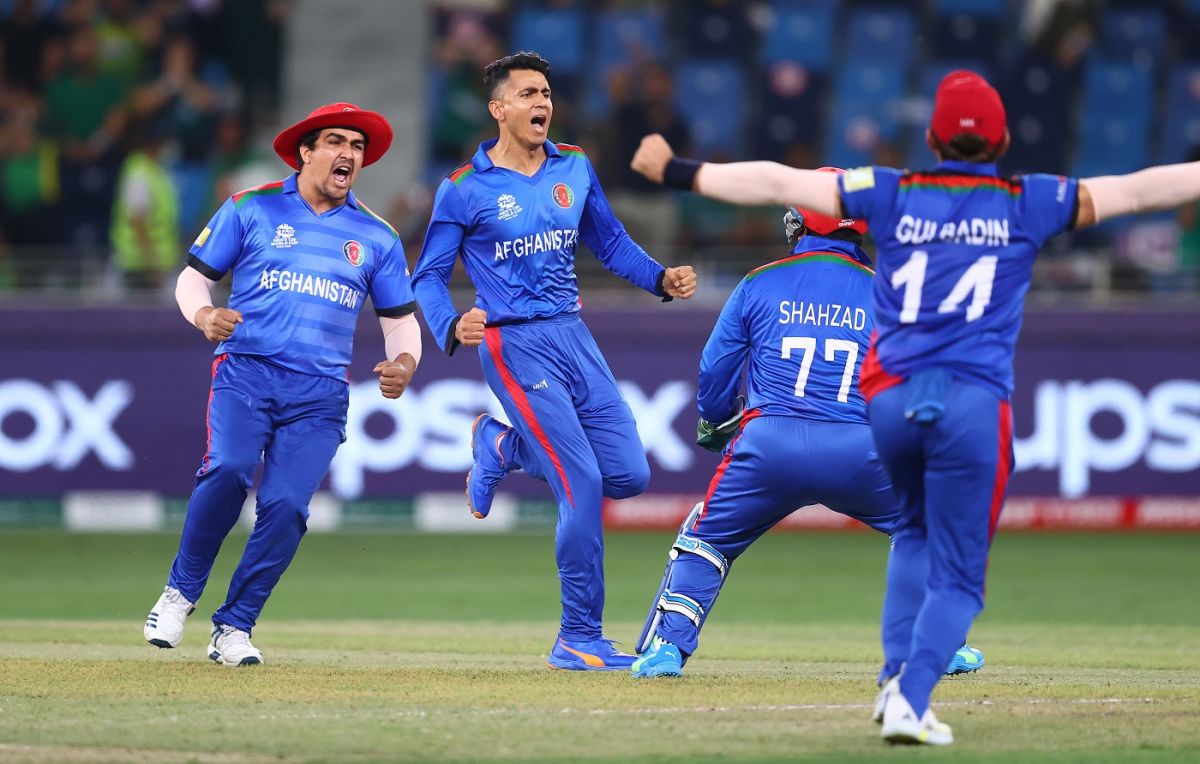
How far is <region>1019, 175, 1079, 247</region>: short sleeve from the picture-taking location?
651 cm

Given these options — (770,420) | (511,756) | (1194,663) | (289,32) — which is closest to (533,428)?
(770,420)

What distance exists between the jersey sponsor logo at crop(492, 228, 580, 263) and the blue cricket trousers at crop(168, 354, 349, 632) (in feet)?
3.29

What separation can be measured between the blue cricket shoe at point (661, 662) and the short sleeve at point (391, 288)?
6.83ft

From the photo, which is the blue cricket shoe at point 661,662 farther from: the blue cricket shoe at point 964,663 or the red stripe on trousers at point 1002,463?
the red stripe on trousers at point 1002,463

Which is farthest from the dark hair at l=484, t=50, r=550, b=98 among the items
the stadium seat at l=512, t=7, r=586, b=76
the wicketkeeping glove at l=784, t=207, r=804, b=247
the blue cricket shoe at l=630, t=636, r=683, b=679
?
the stadium seat at l=512, t=7, r=586, b=76

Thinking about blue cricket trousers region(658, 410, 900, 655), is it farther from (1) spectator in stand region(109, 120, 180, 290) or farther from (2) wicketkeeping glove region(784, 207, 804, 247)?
(1) spectator in stand region(109, 120, 180, 290)

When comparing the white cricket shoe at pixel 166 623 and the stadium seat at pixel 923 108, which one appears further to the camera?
the stadium seat at pixel 923 108

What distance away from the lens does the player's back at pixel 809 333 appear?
319 inches

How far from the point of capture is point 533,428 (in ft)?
27.7

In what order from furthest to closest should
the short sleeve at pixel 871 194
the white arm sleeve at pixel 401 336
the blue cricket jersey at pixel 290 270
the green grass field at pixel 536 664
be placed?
the white arm sleeve at pixel 401 336 → the blue cricket jersey at pixel 290 270 → the short sleeve at pixel 871 194 → the green grass field at pixel 536 664

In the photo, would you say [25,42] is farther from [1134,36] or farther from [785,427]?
[785,427]

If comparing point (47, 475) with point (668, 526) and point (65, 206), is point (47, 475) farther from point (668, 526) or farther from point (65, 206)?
point (668, 526)

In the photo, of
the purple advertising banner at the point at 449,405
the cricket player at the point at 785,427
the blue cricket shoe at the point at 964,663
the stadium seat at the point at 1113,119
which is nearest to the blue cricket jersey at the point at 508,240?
the cricket player at the point at 785,427

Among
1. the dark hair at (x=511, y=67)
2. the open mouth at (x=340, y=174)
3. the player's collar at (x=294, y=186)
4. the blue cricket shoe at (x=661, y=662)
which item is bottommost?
the blue cricket shoe at (x=661, y=662)
